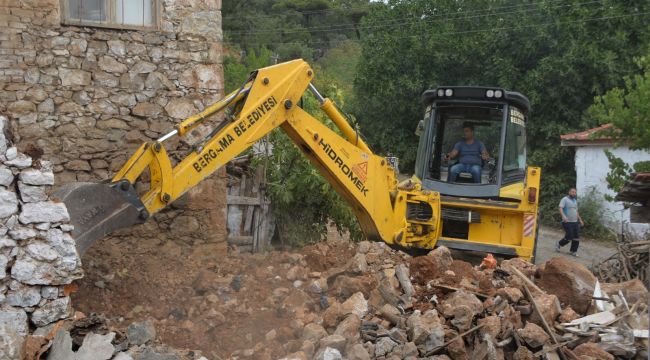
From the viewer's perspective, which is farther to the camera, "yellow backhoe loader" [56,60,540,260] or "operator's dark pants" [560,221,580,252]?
"operator's dark pants" [560,221,580,252]

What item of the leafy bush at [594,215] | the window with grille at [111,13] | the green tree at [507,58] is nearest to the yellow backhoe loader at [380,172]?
the window with grille at [111,13]

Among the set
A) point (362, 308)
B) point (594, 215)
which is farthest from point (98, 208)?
point (594, 215)

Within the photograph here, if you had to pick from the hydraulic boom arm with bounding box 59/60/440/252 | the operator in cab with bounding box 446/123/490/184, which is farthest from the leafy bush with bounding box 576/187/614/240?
the hydraulic boom arm with bounding box 59/60/440/252

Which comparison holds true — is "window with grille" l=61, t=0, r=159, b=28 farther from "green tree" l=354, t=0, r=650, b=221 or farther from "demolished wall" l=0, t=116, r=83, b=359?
"green tree" l=354, t=0, r=650, b=221

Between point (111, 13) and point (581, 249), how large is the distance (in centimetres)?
1476

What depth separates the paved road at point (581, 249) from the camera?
17.6 m

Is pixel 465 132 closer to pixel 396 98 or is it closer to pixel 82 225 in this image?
pixel 82 225

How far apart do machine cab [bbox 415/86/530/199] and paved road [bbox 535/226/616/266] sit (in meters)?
8.01

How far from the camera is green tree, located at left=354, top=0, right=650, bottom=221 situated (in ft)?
76.3

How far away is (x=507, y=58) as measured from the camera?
82.1ft

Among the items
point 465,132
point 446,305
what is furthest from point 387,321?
point 465,132

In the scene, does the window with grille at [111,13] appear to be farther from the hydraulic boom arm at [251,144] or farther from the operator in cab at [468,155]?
the operator in cab at [468,155]

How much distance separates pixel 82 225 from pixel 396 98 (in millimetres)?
21788

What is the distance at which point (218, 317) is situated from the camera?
651cm
